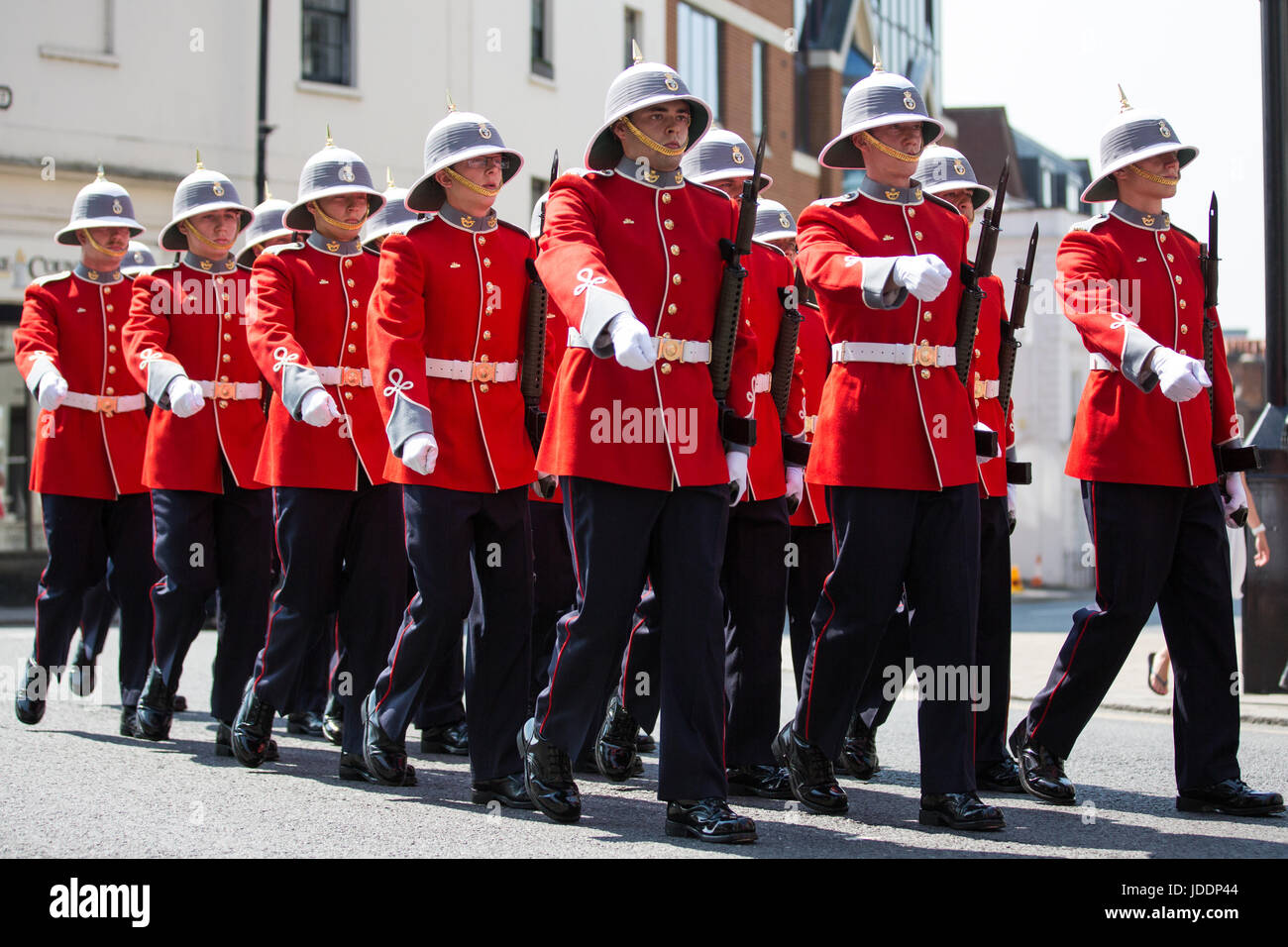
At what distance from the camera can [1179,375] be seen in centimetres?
579

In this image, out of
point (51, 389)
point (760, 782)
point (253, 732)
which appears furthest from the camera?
point (51, 389)

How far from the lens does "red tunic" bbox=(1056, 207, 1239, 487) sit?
6250 mm

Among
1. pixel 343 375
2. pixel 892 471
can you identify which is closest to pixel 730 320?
pixel 892 471

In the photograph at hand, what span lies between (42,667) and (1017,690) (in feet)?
18.1

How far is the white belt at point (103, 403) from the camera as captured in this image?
8781 millimetres

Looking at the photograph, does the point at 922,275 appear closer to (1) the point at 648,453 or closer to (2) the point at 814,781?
(1) the point at 648,453

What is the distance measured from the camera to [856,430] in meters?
5.91

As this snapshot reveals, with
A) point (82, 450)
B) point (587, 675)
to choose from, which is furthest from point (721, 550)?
point (82, 450)

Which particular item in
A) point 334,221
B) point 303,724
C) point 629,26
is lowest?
point 303,724

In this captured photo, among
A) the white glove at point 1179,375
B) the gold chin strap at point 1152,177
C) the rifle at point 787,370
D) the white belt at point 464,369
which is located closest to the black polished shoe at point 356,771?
the white belt at point 464,369

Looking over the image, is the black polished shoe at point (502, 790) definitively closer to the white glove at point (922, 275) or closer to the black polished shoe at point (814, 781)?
the black polished shoe at point (814, 781)

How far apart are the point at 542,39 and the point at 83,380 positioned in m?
15.8

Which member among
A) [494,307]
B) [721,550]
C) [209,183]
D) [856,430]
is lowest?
[721,550]
